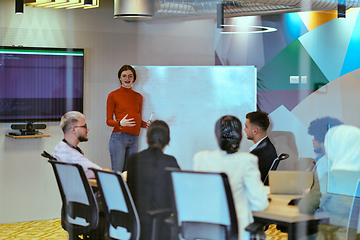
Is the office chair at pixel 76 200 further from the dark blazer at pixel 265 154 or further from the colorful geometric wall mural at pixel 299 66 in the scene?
the colorful geometric wall mural at pixel 299 66

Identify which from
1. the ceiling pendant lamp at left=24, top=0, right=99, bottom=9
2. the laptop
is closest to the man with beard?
the ceiling pendant lamp at left=24, top=0, right=99, bottom=9

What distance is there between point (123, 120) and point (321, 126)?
6.56 feet

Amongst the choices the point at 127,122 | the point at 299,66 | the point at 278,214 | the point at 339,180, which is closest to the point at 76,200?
the point at 127,122

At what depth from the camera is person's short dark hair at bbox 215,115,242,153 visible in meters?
2.53

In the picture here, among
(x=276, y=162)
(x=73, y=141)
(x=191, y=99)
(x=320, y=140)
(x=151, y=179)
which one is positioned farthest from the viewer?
(x=320, y=140)

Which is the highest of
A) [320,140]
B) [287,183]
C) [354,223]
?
[320,140]

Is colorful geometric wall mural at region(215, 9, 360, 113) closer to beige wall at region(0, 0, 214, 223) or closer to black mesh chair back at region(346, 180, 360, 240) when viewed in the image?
beige wall at region(0, 0, 214, 223)

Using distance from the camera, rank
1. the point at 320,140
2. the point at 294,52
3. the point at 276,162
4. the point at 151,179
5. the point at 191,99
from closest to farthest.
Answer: the point at 151,179 < the point at 191,99 < the point at 276,162 < the point at 294,52 < the point at 320,140

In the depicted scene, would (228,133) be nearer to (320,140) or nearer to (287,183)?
(287,183)

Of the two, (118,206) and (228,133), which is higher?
(228,133)

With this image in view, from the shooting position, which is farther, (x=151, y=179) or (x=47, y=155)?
(x=47, y=155)

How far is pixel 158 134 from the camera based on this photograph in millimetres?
2652

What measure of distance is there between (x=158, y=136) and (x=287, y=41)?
156 cm

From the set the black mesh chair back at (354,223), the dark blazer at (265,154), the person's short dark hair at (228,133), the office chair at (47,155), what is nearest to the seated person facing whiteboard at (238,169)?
the person's short dark hair at (228,133)
